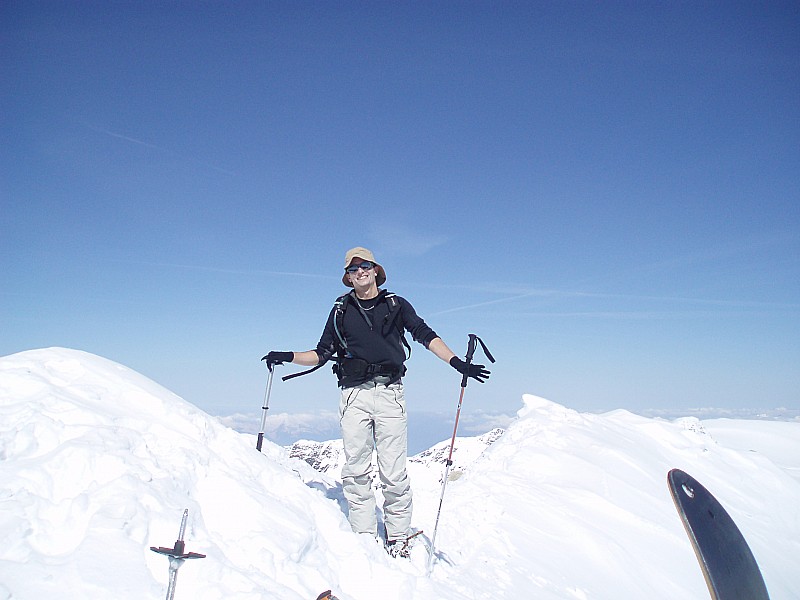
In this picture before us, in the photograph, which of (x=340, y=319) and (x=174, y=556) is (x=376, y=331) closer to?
(x=340, y=319)

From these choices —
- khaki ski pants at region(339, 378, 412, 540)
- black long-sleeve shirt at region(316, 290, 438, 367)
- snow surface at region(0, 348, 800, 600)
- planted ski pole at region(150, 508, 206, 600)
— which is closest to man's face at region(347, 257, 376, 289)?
black long-sleeve shirt at region(316, 290, 438, 367)

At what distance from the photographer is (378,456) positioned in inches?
241

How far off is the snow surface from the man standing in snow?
0.49 m

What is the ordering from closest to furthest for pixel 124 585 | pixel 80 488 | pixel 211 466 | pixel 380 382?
pixel 124 585, pixel 80 488, pixel 211 466, pixel 380 382

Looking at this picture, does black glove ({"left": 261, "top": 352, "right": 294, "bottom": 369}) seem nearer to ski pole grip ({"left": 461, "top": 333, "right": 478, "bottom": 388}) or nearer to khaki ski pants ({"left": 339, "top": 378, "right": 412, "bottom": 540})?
khaki ski pants ({"left": 339, "top": 378, "right": 412, "bottom": 540})

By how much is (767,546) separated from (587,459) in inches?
179

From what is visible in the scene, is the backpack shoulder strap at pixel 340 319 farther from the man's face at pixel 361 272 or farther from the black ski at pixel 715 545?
the black ski at pixel 715 545

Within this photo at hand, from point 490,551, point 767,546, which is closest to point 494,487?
point 490,551

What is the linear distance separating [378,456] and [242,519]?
195 cm

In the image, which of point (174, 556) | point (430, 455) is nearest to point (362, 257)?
point (174, 556)

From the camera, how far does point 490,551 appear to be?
7.77 meters

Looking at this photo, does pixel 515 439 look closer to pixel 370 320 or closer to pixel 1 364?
pixel 370 320

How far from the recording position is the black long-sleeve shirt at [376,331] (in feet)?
20.2

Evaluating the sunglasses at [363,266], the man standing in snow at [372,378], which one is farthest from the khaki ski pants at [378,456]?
the sunglasses at [363,266]
